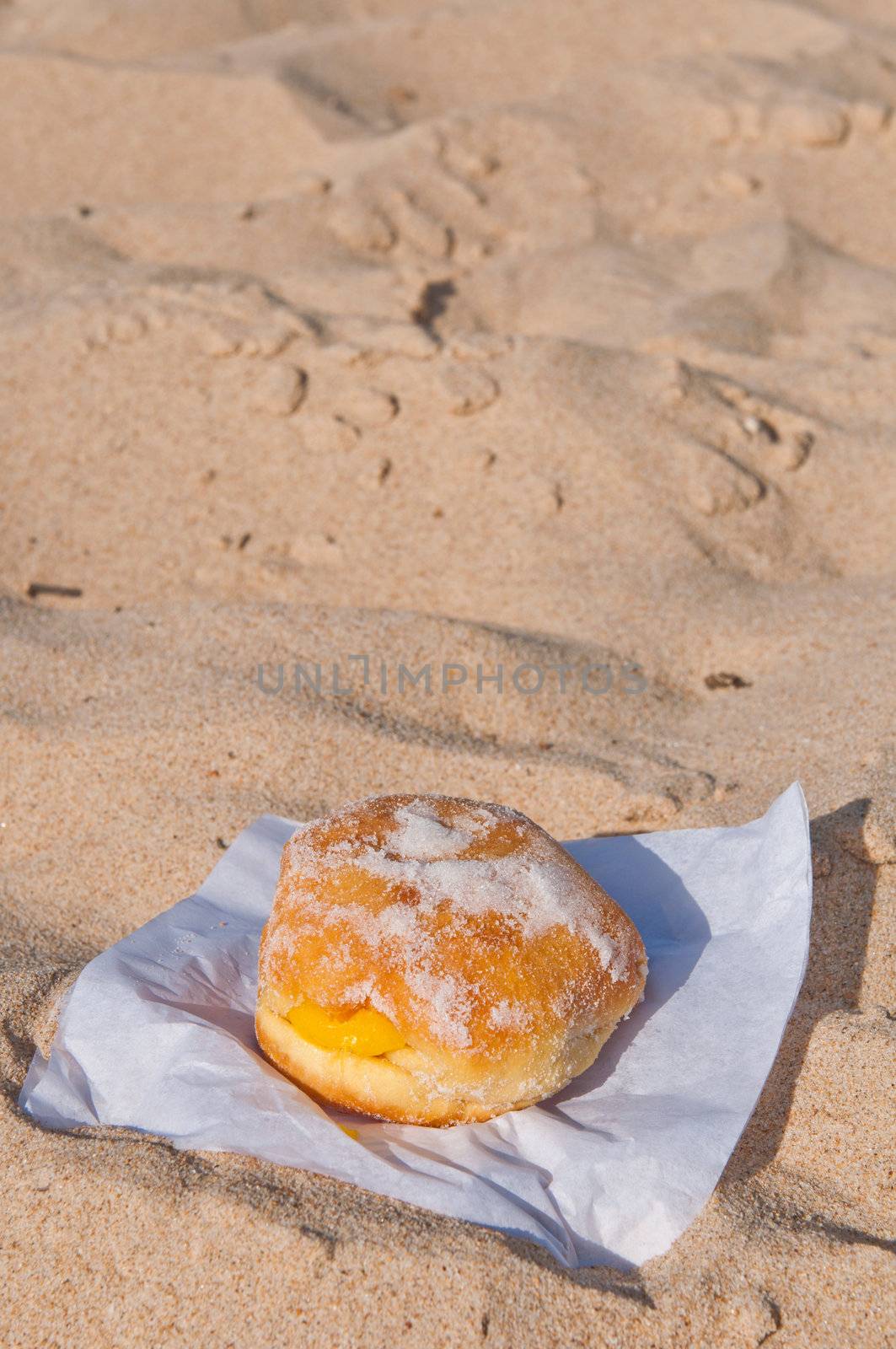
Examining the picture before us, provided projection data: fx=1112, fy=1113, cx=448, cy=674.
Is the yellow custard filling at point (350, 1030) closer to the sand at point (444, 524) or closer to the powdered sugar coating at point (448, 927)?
the powdered sugar coating at point (448, 927)

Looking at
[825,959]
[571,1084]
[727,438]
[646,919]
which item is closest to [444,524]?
[727,438]

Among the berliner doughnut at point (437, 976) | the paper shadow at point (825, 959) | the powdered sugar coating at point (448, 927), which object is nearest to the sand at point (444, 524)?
the paper shadow at point (825, 959)

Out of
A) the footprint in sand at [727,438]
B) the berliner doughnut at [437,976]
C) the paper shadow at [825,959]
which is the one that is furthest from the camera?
the footprint in sand at [727,438]

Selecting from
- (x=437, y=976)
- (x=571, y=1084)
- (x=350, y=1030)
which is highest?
(x=437, y=976)

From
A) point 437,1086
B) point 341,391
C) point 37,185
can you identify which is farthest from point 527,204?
point 437,1086

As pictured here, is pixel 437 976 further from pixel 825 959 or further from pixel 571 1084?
pixel 825 959

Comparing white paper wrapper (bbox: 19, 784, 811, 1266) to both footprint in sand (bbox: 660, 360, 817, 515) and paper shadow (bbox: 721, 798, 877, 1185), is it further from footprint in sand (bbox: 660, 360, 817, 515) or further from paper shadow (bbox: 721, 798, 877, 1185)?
footprint in sand (bbox: 660, 360, 817, 515)

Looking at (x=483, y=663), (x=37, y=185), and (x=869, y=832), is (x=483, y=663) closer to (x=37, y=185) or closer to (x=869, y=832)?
(x=869, y=832)
